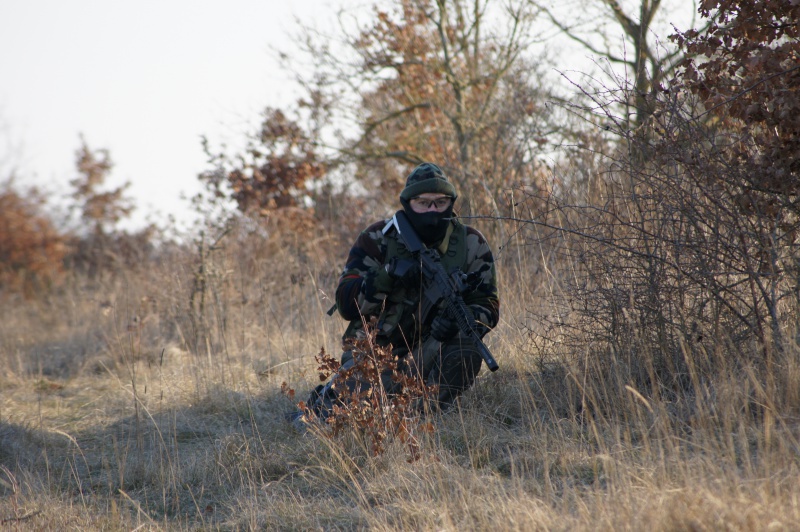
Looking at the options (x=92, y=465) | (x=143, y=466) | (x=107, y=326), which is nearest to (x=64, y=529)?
(x=143, y=466)

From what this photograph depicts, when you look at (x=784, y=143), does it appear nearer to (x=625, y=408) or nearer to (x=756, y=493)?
(x=625, y=408)

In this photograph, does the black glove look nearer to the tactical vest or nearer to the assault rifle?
the assault rifle

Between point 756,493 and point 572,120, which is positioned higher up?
point 572,120

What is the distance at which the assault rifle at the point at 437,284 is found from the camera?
4.04 m

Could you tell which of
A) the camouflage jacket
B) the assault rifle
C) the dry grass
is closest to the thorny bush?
the dry grass

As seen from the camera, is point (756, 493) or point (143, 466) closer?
point (756, 493)

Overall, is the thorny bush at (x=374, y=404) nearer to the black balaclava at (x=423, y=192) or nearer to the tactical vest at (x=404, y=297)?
the tactical vest at (x=404, y=297)

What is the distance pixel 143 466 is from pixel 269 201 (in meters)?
8.20

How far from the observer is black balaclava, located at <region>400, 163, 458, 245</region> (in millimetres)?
4242

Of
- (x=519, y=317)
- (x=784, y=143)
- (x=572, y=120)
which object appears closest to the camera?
(x=784, y=143)

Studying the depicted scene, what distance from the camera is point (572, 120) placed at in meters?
7.90

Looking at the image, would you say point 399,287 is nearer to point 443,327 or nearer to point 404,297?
point 404,297

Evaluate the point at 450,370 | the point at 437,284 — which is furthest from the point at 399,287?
the point at 450,370

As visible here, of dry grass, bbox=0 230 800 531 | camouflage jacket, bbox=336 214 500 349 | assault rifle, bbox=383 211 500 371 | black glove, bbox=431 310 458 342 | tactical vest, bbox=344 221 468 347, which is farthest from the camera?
tactical vest, bbox=344 221 468 347
